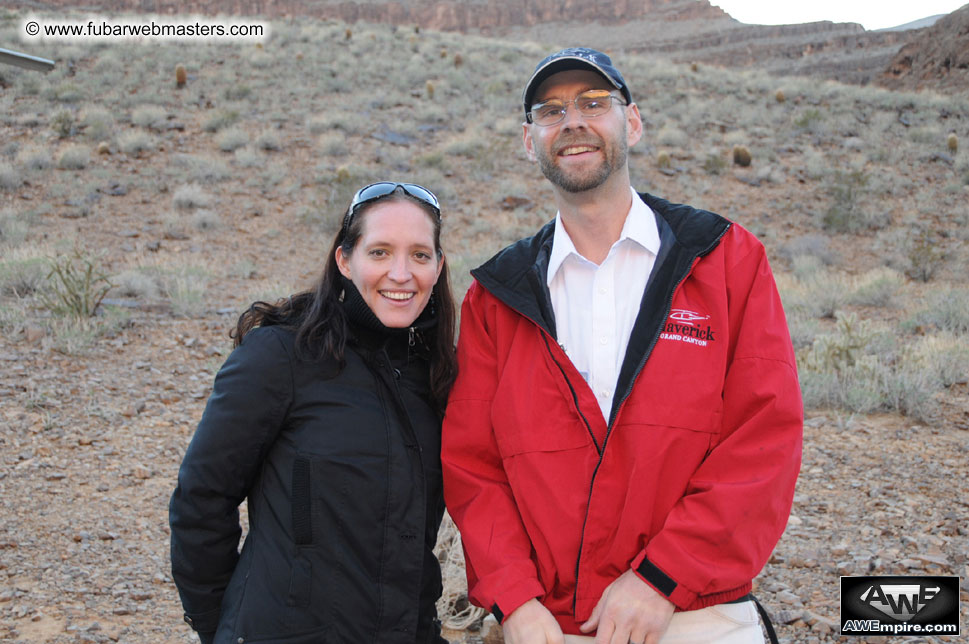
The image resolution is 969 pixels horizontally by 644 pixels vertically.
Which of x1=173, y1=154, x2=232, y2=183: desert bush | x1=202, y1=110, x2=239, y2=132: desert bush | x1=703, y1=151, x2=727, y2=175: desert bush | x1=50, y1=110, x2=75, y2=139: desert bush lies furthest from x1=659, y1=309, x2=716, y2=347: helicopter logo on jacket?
x1=50, y1=110, x2=75, y2=139: desert bush

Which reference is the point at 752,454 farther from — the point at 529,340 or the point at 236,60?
the point at 236,60

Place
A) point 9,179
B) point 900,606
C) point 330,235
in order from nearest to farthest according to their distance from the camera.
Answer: point 900,606
point 330,235
point 9,179

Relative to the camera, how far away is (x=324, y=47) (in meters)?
23.6

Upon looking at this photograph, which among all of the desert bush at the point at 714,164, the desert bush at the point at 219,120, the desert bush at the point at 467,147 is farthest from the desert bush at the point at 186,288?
the desert bush at the point at 714,164

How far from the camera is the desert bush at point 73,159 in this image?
45.4ft

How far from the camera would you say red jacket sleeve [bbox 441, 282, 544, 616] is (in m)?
1.98

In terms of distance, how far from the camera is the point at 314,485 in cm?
197

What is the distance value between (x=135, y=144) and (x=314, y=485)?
15064 mm

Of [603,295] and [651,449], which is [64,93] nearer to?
[603,295]

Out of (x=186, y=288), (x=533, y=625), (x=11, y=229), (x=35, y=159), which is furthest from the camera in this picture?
(x=35, y=159)

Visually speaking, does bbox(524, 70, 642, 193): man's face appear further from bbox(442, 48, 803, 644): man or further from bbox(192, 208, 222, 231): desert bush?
bbox(192, 208, 222, 231): desert bush

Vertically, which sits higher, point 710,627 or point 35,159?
point 35,159

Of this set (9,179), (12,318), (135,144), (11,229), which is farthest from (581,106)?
(135,144)

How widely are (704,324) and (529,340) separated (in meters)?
0.51
